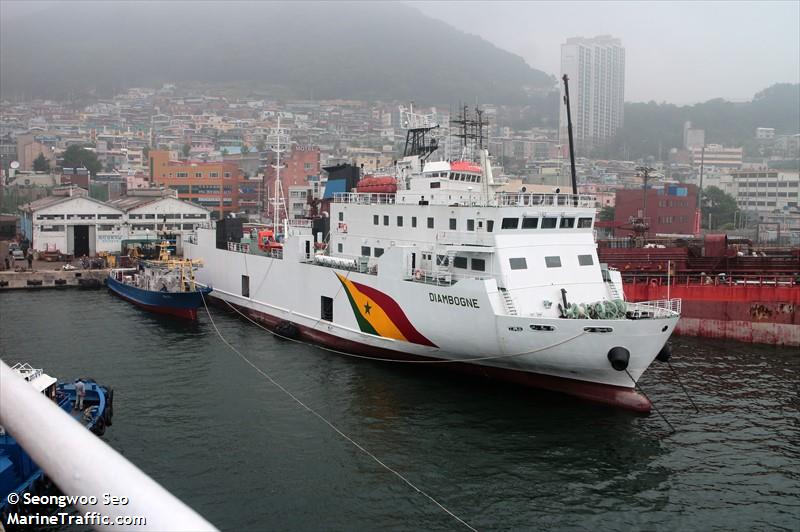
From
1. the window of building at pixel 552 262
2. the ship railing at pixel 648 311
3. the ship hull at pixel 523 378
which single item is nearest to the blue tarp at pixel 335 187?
the ship hull at pixel 523 378

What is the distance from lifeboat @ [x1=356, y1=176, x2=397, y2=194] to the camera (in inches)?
961

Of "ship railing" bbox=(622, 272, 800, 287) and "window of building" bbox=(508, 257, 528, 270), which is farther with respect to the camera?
"ship railing" bbox=(622, 272, 800, 287)

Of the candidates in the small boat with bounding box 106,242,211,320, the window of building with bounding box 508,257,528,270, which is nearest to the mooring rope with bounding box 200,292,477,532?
the small boat with bounding box 106,242,211,320

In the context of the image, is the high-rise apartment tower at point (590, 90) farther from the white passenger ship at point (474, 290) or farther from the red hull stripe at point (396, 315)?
the red hull stripe at point (396, 315)

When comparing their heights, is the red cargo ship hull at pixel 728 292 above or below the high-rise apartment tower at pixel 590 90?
below

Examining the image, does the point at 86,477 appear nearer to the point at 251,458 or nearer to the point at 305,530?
the point at 305,530

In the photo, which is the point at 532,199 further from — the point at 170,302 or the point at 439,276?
the point at 170,302

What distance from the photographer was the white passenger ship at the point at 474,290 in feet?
54.6

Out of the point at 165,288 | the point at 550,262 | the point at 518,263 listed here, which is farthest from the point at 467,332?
the point at 165,288

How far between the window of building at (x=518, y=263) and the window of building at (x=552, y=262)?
27.8 inches

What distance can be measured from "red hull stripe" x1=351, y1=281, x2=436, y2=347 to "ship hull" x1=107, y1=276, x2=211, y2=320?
9720 millimetres

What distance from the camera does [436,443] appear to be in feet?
48.1

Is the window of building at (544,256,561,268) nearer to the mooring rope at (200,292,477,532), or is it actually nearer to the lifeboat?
the lifeboat

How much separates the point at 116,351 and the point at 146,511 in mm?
22249
